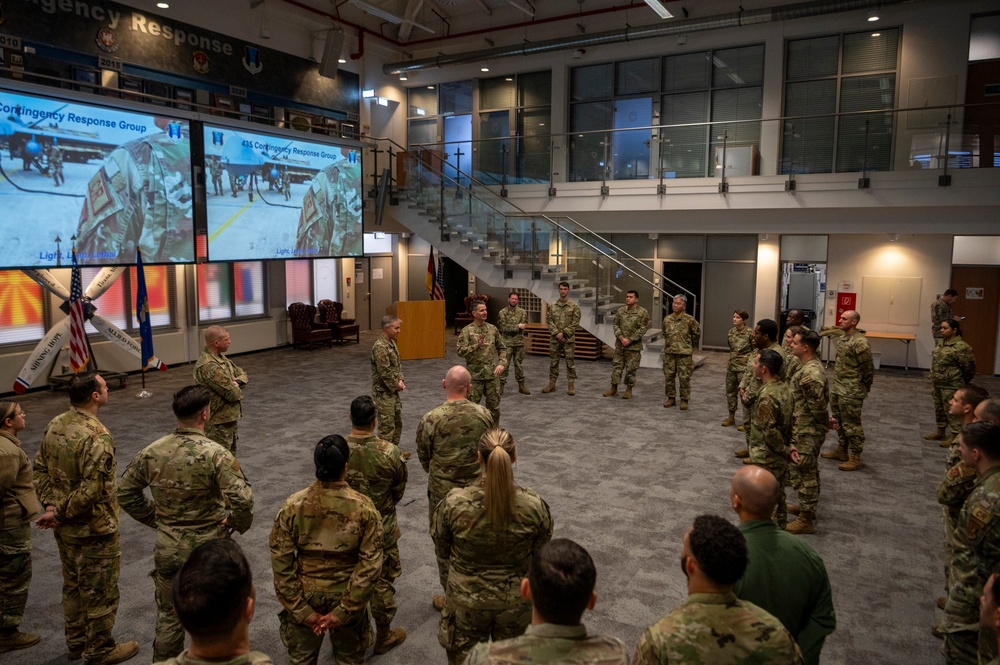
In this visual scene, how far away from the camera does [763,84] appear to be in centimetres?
1500

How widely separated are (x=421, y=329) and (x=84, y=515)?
36.9 feet

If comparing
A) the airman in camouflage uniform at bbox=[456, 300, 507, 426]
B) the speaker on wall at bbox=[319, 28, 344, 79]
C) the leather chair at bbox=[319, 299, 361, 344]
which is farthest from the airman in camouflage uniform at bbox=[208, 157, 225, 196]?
the airman in camouflage uniform at bbox=[456, 300, 507, 426]

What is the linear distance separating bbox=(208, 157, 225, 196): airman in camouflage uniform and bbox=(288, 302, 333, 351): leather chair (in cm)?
442

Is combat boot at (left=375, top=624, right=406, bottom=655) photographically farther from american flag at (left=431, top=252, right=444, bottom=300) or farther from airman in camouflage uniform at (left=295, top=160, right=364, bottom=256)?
american flag at (left=431, top=252, right=444, bottom=300)

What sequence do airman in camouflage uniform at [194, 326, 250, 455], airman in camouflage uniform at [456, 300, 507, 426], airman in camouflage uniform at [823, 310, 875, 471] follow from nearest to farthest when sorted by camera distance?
airman in camouflage uniform at [194, 326, 250, 455], airman in camouflage uniform at [823, 310, 875, 471], airman in camouflage uniform at [456, 300, 507, 426]

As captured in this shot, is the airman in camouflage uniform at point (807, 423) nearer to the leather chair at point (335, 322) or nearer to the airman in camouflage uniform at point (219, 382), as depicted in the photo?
the airman in camouflage uniform at point (219, 382)

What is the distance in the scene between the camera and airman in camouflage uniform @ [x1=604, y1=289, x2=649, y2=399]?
11523 millimetres

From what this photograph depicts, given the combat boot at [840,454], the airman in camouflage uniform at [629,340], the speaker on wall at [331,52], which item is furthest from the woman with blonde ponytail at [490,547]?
the speaker on wall at [331,52]

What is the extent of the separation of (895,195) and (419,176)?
32.0 ft

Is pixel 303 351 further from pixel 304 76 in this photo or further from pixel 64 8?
pixel 64 8

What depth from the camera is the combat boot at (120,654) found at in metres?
4.12

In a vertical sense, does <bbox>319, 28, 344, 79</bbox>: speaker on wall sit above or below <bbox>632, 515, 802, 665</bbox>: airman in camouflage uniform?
above

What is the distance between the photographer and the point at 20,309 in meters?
11.9

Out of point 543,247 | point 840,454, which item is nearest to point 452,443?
point 840,454
